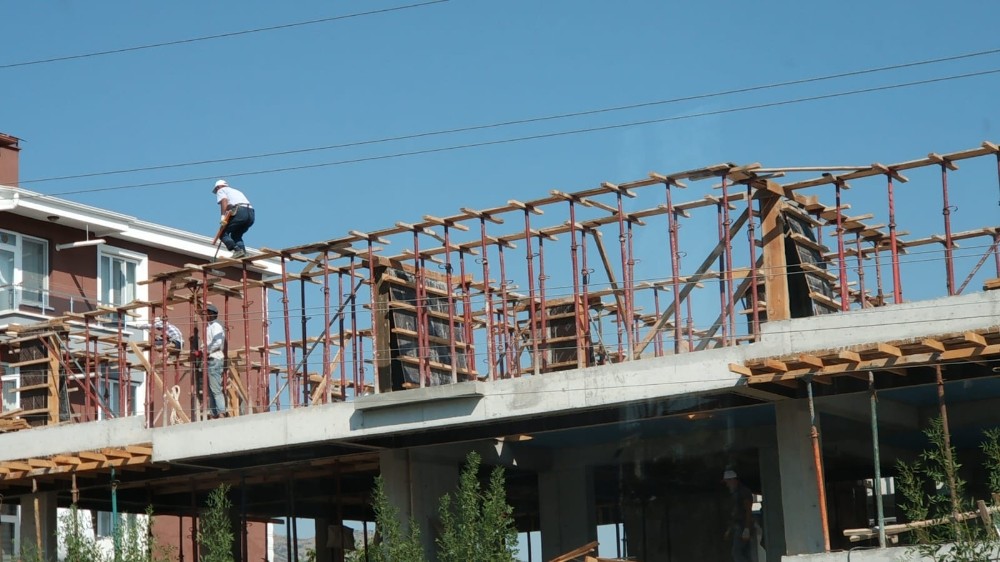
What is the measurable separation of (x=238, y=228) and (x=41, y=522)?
7498 mm

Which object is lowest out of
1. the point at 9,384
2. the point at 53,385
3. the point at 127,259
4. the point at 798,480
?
the point at 798,480

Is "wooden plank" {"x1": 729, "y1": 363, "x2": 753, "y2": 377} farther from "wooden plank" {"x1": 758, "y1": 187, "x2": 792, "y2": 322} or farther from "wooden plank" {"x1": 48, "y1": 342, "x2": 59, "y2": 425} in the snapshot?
"wooden plank" {"x1": 48, "y1": 342, "x2": 59, "y2": 425}

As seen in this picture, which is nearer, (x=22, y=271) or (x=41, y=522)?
(x=41, y=522)

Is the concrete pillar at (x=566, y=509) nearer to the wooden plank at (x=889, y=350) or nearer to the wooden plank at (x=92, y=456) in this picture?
the wooden plank at (x=92, y=456)

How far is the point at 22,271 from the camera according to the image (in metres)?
47.3

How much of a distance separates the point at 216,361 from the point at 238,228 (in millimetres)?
Result: 2594

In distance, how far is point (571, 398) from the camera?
78.0 ft

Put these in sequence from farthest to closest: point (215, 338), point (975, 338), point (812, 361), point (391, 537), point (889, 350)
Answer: point (215, 338) → point (391, 537) → point (812, 361) → point (889, 350) → point (975, 338)

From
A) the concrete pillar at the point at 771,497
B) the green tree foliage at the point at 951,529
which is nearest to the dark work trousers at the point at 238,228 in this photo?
the concrete pillar at the point at 771,497

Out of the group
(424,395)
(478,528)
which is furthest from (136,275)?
(478,528)

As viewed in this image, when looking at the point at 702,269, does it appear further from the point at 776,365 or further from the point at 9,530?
the point at 9,530

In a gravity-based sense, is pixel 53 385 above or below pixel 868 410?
above

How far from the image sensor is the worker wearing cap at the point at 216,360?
28422 mm

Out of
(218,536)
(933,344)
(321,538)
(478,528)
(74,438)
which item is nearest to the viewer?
(933,344)
